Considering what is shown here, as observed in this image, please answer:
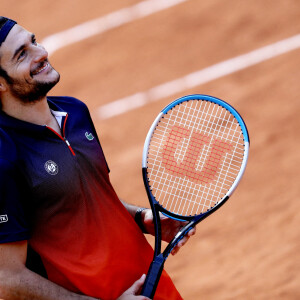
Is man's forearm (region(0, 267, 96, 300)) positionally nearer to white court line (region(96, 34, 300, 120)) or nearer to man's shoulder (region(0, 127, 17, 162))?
man's shoulder (region(0, 127, 17, 162))

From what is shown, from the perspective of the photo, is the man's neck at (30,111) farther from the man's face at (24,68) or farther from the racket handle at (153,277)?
the racket handle at (153,277)

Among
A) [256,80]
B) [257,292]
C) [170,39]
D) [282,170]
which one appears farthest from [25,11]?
[257,292]

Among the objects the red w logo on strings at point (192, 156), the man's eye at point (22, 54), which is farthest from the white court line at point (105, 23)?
the man's eye at point (22, 54)

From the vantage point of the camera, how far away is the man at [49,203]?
2.54 m

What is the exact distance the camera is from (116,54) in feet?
23.2

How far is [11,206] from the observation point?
249cm

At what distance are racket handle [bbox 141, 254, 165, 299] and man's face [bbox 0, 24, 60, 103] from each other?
1001mm

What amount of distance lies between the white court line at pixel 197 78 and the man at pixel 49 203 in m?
3.70

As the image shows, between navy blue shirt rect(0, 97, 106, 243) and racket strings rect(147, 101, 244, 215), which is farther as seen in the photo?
racket strings rect(147, 101, 244, 215)

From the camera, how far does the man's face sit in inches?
106

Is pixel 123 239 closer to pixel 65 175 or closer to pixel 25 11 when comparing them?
pixel 65 175

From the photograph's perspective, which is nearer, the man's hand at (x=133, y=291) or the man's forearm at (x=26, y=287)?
the man's forearm at (x=26, y=287)

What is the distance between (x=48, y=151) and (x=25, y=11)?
5.27 m

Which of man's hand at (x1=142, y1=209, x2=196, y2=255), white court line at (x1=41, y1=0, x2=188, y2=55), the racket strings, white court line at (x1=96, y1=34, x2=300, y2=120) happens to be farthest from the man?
white court line at (x1=41, y1=0, x2=188, y2=55)
